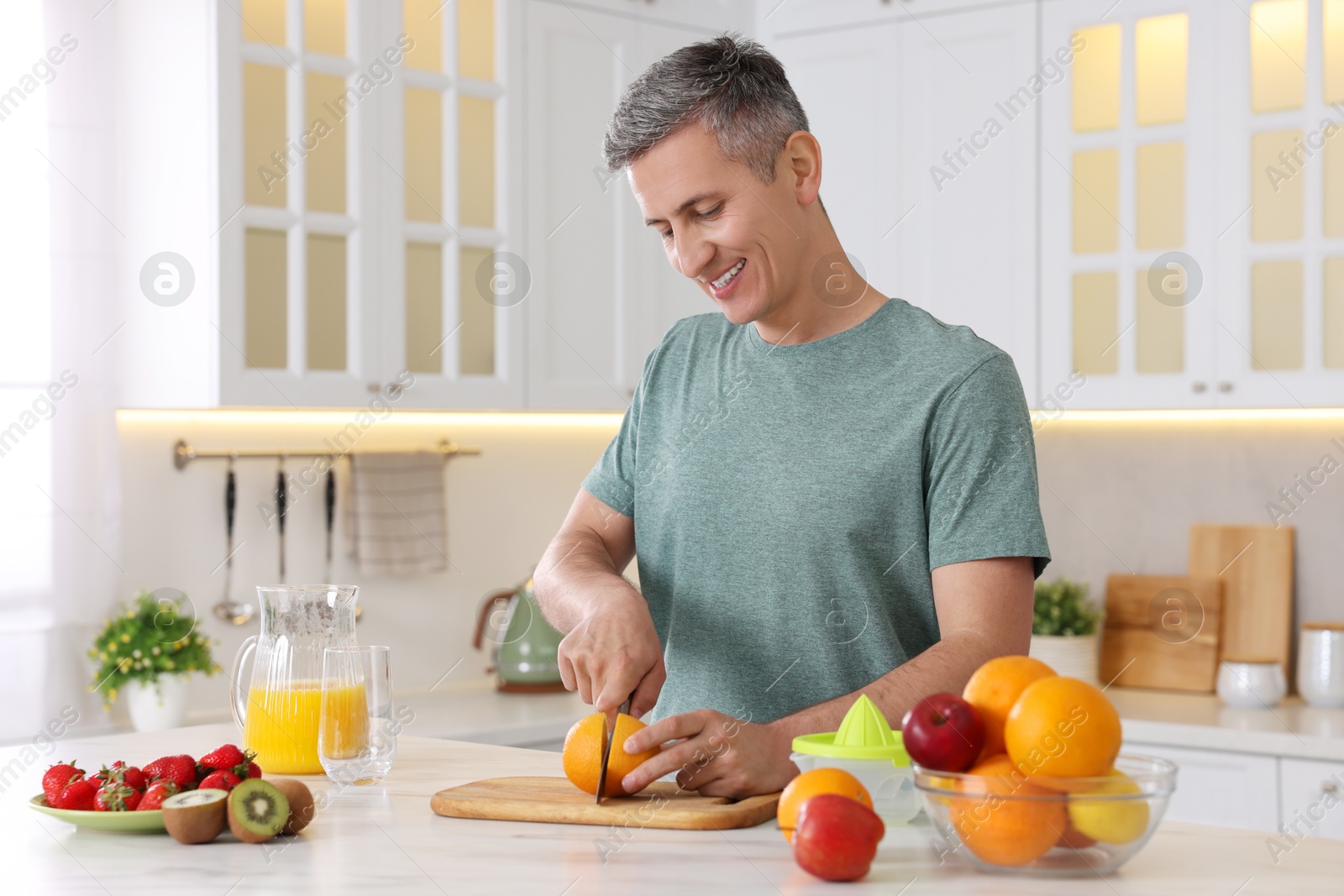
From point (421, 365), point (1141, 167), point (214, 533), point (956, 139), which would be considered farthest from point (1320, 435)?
point (214, 533)

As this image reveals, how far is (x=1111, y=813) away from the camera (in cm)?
94

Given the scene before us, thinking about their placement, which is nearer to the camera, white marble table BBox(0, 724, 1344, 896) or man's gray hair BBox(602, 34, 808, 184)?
white marble table BBox(0, 724, 1344, 896)

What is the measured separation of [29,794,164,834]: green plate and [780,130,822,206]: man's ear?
871 millimetres

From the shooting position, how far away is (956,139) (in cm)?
320

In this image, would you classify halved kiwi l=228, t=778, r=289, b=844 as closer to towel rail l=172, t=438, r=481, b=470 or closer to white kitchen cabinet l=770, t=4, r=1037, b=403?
towel rail l=172, t=438, r=481, b=470

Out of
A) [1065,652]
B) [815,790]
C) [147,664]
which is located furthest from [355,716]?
[1065,652]

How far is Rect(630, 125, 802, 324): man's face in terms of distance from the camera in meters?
1.47

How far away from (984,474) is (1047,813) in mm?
532

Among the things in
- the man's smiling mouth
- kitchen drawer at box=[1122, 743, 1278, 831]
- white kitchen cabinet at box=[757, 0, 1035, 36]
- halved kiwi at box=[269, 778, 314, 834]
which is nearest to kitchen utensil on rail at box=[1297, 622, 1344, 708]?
kitchen drawer at box=[1122, 743, 1278, 831]

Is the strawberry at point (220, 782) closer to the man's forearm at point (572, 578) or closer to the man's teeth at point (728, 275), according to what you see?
the man's forearm at point (572, 578)

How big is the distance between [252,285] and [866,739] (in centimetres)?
193

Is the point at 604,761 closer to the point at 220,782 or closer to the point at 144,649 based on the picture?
the point at 220,782

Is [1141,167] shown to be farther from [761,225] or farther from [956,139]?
[761,225]

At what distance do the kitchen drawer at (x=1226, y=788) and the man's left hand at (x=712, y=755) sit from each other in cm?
173
